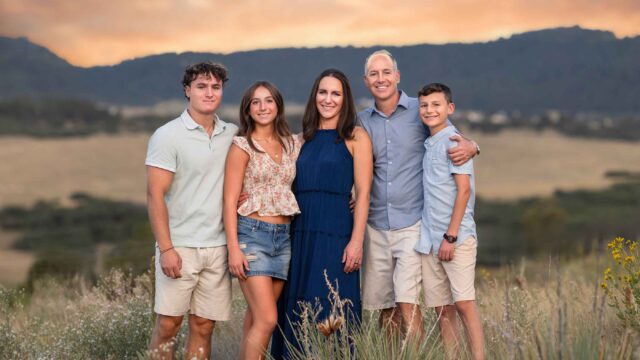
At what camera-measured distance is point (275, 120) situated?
225 inches

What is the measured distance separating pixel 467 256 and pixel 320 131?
136 cm

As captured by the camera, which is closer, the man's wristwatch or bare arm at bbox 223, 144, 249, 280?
bare arm at bbox 223, 144, 249, 280

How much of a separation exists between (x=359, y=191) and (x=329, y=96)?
692 mm

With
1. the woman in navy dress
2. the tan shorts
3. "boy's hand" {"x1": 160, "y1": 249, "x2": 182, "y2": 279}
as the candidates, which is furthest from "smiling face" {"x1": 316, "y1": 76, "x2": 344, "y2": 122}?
"boy's hand" {"x1": 160, "y1": 249, "x2": 182, "y2": 279}

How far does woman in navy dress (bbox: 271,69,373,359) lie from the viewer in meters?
5.71

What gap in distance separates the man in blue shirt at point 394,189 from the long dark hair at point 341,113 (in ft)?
0.88

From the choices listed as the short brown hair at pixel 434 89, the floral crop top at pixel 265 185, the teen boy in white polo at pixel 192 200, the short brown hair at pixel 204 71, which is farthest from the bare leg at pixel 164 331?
the short brown hair at pixel 434 89

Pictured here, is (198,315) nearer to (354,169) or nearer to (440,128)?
(354,169)

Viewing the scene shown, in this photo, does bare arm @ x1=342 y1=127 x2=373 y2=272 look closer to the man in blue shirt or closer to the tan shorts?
the man in blue shirt

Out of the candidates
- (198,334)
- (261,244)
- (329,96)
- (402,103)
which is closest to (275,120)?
(329,96)

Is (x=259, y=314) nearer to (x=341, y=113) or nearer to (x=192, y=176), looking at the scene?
(x=192, y=176)

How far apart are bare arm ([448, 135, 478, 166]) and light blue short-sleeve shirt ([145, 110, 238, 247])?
1.54 m

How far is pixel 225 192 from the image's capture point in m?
5.52

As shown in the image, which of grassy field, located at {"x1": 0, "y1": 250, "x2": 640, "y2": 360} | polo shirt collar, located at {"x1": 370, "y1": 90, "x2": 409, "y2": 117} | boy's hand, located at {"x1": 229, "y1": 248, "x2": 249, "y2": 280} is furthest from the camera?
polo shirt collar, located at {"x1": 370, "y1": 90, "x2": 409, "y2": 117}
